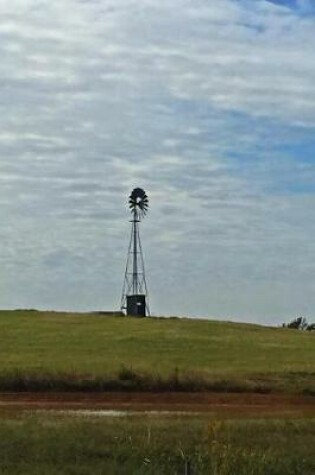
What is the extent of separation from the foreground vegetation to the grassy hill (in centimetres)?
1075

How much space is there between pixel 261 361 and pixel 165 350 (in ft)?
17.8

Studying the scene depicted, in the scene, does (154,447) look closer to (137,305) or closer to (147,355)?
(147,355)

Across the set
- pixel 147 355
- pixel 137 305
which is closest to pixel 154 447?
pixel 147 355

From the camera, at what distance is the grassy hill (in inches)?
1212

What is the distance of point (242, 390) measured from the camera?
30547 millimetres

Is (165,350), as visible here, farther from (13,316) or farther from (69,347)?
(13,316)

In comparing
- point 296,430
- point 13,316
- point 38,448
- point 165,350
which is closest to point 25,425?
point 38,448

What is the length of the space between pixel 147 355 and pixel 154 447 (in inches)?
982

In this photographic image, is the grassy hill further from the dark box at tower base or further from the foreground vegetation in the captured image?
the foreground vegetation

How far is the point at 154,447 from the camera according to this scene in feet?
51.1

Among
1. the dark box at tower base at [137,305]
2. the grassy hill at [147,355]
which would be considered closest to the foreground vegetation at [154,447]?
the grassy hill at [147,355]

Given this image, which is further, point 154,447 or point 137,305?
point 137,305

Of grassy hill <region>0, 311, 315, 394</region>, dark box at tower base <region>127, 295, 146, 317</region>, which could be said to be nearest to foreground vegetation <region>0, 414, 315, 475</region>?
grassy hill <region>0, 311, 315, 394</region>

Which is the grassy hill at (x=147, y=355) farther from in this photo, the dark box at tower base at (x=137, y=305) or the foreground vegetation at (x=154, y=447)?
the foreground vegetation at (x=154, y=447)
